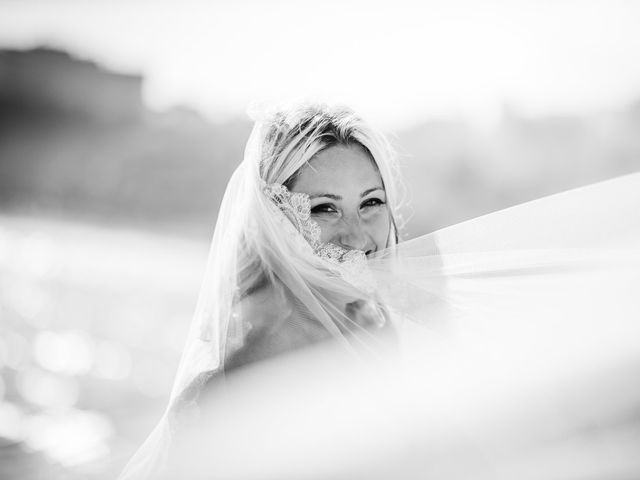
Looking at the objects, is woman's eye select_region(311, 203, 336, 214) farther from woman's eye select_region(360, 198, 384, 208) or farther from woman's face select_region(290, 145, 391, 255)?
woman's eye select_region(360, 198, 384, 208)

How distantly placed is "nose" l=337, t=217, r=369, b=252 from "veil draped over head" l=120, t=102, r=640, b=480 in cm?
4

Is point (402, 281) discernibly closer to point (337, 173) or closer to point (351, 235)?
point (351, 235)

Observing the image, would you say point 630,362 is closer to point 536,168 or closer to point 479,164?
Answer: point 479,164

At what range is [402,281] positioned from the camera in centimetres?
166

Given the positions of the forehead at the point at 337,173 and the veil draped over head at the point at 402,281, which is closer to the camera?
the veil draped over head at the point at 402,281

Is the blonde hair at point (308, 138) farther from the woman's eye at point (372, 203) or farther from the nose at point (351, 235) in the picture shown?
the nose at point (351, 235)

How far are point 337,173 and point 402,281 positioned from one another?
1.26 feet

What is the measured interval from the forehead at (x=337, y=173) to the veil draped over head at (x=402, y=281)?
0.04 meters

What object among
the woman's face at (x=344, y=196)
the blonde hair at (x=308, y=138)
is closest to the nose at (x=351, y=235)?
the woman's face at (x=344, y=196)

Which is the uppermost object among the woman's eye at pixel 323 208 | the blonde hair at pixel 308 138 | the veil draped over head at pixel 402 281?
the blonde hair at pixel 308 138

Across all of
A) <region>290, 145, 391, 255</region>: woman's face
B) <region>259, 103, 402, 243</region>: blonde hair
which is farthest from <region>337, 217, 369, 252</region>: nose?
<region>259, 103, 402, 243</region>: blonde hair

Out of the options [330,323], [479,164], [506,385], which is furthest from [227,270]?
[479,164]

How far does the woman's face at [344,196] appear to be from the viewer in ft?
5.54

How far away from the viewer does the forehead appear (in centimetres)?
169
